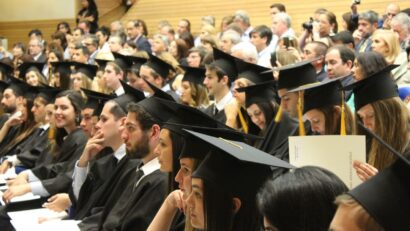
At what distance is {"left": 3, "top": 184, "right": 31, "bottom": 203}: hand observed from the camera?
18.2ft

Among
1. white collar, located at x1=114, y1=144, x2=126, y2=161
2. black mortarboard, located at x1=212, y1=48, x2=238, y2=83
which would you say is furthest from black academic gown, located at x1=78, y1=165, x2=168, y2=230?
black mortarboard, located at x1=212, y1=48, x2=238, y2=83

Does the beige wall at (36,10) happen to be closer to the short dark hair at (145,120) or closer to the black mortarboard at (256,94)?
the black mortarboard at (256,94)

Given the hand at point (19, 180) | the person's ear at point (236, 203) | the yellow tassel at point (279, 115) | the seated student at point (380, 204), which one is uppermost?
the seated student at point (380, 204)

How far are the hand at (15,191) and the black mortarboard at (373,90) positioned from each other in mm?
3032

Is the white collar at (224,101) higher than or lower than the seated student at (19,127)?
higher

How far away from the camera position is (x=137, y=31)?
13570mm

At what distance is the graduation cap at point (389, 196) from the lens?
1751 millimetres

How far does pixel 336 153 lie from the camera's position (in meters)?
3.41

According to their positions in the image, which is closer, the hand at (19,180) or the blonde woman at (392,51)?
the hand at (19,180)

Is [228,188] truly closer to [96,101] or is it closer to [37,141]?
[96,101]

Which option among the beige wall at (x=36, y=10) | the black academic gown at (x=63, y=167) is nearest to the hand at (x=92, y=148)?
the black academic gown at (x=63, y=167)

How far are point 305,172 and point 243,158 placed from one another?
14.2 inches

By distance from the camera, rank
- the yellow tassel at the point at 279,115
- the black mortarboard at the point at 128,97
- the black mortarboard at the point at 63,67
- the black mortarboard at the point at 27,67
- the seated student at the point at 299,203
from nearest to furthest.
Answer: the seated student at the point at 299,203, the yellow tassel at the point at 279,115, the black mortarboard at the point at 128,97, the black mortarboard at the point at 63,67, the black mortarboard at the point at 27,67

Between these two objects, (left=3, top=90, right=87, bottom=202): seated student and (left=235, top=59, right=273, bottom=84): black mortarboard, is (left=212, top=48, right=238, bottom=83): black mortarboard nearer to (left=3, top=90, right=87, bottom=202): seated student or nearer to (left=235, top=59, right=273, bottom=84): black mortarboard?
(left=235, top=59, right=273, bottom=84): black mortarboard
